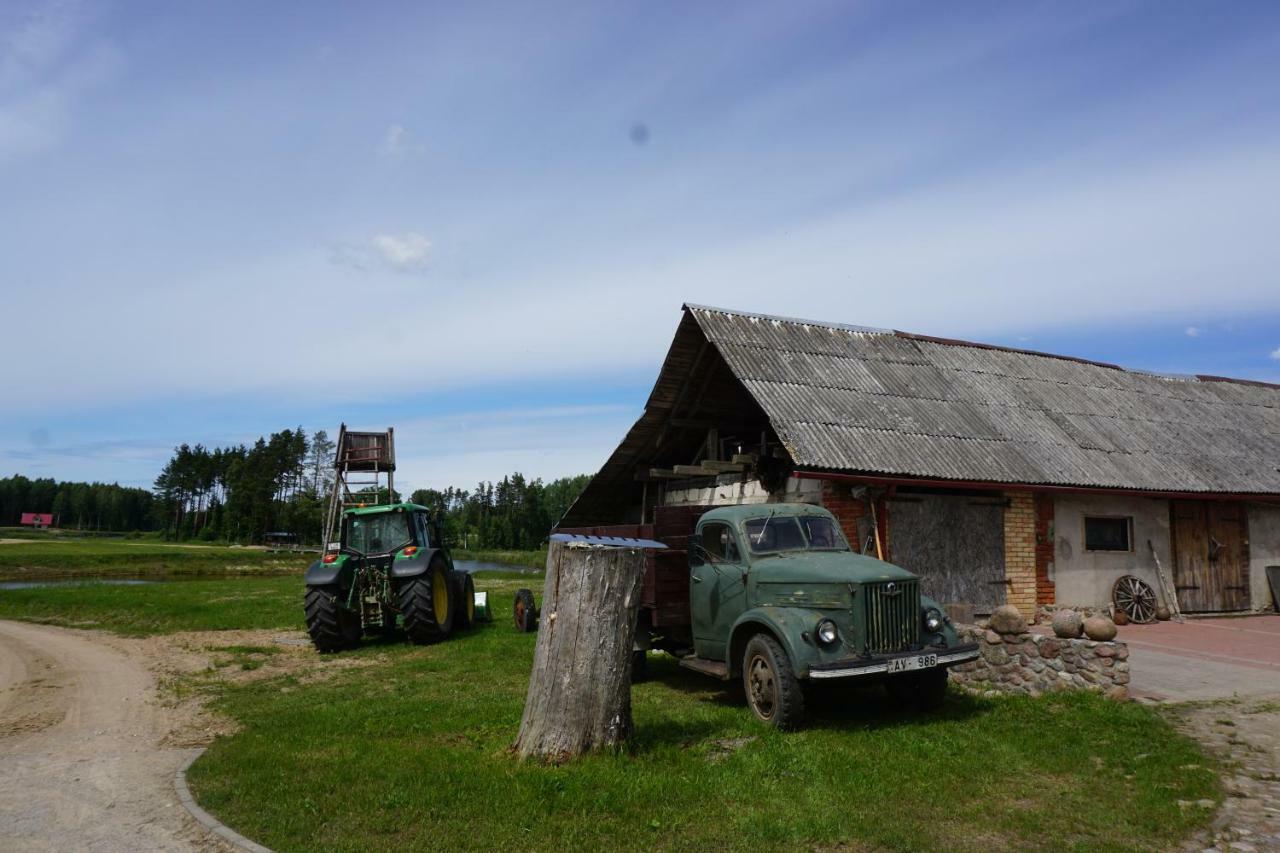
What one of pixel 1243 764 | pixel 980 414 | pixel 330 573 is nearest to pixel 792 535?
pixel 1243 764

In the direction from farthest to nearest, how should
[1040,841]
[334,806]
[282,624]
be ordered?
[282,624] → [334,806] → [1040,841]

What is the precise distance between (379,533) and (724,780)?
9.60 meters

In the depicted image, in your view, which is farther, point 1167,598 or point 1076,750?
point 1167,598

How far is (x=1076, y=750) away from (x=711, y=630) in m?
3.37

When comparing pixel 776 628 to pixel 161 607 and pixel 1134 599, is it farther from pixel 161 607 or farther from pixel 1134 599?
pixel 161 607

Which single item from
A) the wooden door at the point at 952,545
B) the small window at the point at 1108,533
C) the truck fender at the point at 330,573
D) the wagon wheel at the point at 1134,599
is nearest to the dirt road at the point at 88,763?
the truck fender at the point at 330,573

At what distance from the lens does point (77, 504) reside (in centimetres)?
13075

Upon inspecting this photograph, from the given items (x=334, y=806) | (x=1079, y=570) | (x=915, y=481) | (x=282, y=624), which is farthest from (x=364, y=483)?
(x=334, y=806)

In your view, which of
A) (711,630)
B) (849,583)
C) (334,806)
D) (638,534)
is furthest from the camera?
(638,534)

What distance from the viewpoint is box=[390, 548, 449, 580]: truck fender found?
42.5 feet

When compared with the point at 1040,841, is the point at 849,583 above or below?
above

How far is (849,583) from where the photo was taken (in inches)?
293

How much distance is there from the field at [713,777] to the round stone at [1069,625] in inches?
24.5

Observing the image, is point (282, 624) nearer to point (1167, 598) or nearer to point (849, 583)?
point (849, 583)
